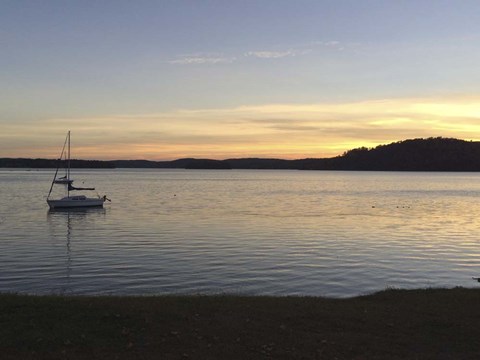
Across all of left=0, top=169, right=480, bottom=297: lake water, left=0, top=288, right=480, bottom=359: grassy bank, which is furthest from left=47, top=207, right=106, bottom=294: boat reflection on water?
left=0, top=288, right=480, bottom=359: grassy bank

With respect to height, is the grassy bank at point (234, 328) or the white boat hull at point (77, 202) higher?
the grassy bank at point (234, 328)

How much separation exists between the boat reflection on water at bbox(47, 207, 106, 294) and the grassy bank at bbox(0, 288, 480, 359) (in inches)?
330

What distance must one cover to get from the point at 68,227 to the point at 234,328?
3882 cm

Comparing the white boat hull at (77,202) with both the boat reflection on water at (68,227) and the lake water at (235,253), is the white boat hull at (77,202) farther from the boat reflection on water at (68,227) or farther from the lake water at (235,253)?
the lake water at (235,253)

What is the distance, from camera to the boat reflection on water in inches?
943

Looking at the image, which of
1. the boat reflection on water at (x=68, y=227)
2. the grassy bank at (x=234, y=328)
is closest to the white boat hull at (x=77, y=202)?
the boat reflection on water at (x=68, y=227)

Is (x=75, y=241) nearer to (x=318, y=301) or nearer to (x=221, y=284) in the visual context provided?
(x=221, y=284)

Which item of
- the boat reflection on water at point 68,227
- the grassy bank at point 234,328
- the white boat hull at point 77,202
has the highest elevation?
the grassy bank at point 234,328

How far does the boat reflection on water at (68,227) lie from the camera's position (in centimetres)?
2396

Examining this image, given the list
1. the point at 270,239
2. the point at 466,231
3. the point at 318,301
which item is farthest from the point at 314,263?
the point at 466,231

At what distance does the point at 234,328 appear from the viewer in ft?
39.0

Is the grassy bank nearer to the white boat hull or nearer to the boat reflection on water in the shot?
the boat reflection on water

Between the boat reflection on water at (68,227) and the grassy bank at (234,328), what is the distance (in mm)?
8380

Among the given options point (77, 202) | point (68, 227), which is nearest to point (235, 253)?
point (68, 227)
